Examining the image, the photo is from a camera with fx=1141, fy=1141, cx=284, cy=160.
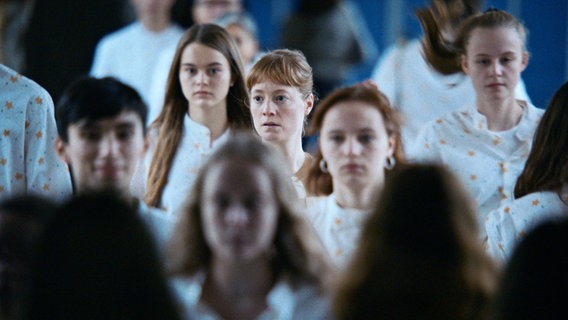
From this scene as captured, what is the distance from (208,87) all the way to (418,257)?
2134 mm

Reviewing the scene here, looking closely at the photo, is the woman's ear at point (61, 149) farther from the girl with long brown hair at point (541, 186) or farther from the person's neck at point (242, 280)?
the girl with long brown hair at point (541, 186)

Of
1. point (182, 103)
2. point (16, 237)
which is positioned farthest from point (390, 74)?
point (16, 237)

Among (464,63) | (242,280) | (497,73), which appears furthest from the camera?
(464,63)

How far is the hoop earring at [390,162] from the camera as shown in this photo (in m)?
3.63

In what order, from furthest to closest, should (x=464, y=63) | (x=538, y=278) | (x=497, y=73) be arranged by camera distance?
(x=464, y=63) → (x=497, y=73) → (x=538, y=278)

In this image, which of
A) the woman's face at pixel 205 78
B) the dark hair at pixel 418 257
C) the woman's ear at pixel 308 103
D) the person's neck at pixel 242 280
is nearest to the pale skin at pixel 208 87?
the woman's face at pixel 205 78

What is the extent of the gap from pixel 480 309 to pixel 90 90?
1.44 m

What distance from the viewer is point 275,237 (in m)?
2.73

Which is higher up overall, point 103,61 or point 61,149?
point 103,61

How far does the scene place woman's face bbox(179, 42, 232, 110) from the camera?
4.31 metres

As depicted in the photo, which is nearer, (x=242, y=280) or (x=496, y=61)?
(x=242, y=280)

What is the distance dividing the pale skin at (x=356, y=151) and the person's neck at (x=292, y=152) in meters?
0.39

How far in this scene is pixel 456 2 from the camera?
508 cm

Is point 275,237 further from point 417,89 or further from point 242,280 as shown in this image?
point 417,89
